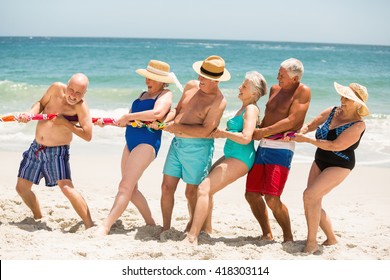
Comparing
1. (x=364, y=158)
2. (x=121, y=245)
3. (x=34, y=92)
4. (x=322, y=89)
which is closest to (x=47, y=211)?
(x=121, y=245)

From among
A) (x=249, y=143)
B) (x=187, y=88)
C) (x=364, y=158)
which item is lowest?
(x=364, y=158)

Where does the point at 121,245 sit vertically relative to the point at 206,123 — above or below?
below

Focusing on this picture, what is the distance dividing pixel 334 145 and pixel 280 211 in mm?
804

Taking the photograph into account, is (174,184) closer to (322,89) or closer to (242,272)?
(242,272)

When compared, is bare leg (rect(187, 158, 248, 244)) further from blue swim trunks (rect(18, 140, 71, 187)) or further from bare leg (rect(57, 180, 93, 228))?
blue swim trunks (rect(18, 140, 71, 187))

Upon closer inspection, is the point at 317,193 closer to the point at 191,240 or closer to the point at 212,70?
the point at 191,240

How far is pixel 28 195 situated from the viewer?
542 cm

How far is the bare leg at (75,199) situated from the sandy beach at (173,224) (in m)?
0.13

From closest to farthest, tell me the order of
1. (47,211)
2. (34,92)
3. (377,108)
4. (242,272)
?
Answer: 1. (242,272)
2. (47,211)
3. (377,108)
4. (34,92)

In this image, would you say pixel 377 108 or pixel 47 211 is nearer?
pixel 47 211

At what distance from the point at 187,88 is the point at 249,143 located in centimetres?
75

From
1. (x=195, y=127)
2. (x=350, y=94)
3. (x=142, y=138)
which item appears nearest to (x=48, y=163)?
(x=142, y=138)

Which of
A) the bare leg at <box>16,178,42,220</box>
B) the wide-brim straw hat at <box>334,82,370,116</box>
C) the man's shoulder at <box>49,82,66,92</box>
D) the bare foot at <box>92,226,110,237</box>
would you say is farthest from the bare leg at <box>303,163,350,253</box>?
the bare leg at <box>16,178,42,220</box>

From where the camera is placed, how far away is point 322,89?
19453mm
